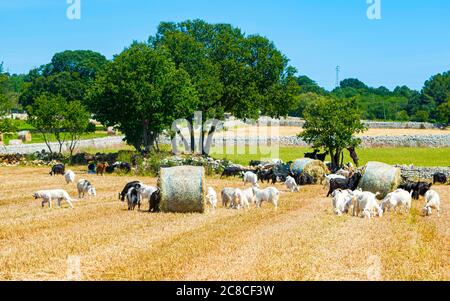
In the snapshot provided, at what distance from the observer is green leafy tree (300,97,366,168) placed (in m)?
48.4

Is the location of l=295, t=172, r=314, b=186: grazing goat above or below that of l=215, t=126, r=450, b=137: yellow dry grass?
below

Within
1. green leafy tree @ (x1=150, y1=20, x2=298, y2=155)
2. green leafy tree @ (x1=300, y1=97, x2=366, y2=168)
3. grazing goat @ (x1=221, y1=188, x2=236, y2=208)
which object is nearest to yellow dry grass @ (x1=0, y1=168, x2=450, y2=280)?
grazing goat @ (x1=221, y1=188, x2=236, y2=208)

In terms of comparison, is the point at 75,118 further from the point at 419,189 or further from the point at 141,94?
the point at 419,189

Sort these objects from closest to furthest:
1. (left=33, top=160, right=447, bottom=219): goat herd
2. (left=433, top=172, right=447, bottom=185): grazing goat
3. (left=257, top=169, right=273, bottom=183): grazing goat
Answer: (left=33, top=160, right=447, bottom=219): goat herd < (left=257, top=169, right=273, bottom=183): grazing goat < (left=433, top=172, right=447, bottom=185): grazing goat

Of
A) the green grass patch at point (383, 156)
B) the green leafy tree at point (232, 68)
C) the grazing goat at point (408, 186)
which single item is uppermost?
the green leafy tree at point (232, 68)

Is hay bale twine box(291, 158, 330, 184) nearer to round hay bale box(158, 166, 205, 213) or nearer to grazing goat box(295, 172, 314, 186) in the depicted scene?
grazing goat box(295, 172, 314, 186)

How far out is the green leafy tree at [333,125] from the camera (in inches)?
1907

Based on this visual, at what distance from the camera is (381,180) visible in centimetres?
3027

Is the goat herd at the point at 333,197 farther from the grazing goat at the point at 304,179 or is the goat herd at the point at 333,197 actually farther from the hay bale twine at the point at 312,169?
the hay bale twine at the point at 312,169

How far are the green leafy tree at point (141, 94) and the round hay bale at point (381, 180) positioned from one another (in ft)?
91.0

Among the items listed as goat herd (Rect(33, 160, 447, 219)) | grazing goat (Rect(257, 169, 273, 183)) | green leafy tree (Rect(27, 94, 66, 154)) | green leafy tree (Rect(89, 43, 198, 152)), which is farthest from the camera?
green leafy tree (Rect(27, 94, 66, 154))

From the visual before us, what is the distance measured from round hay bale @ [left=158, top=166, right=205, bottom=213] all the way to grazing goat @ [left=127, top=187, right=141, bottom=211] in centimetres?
196

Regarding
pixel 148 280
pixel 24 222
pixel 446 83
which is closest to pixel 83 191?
pixel 24 222

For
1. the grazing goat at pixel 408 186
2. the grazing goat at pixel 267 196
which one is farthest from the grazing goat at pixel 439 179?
the grazing goat at pixel 267 196
